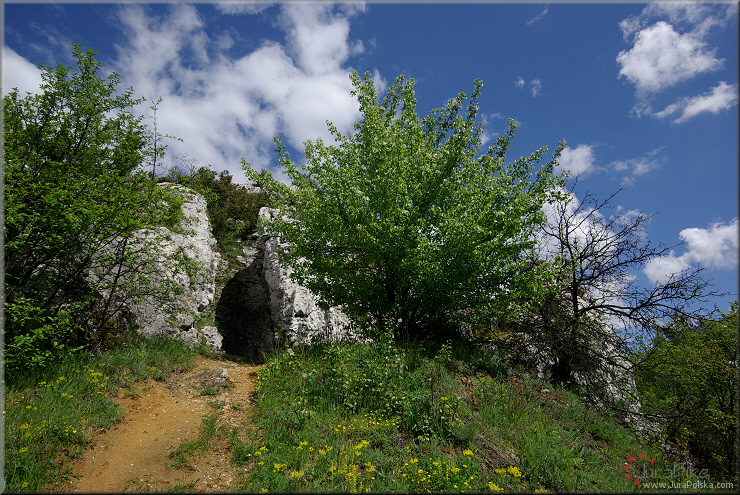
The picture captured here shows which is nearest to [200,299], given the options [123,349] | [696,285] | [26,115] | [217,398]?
[123,349]

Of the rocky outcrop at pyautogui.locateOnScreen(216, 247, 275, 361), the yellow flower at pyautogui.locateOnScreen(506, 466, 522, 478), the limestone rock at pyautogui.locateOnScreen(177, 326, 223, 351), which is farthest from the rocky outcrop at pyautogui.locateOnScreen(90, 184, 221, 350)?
the yellow flower at pyautogui.locateOnScreen(506, 466, 522, 478)

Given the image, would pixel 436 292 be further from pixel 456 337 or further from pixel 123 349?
pixel 123 349

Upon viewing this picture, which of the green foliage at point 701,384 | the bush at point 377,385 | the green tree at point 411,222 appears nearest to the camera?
the bush at point 377,385

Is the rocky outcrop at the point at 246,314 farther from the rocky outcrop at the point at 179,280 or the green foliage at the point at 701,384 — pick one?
the green foliage at the point at 701,384

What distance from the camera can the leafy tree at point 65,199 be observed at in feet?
20.7

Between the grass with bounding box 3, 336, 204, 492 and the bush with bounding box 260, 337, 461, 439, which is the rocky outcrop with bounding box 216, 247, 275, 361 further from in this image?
the bush with bounding box 260, 337, 461, 439

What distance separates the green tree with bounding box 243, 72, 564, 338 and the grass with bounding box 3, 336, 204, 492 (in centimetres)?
456

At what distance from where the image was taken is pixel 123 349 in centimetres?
839

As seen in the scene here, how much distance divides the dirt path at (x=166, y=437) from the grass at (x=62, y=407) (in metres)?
0.26

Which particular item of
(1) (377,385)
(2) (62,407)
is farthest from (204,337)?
(1) (377,385)

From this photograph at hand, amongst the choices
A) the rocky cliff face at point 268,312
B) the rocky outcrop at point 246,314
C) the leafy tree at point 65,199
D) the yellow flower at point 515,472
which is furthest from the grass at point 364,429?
the rocky outcrop at point 246,314

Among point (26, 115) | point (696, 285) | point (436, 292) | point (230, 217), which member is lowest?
point (436, 292)

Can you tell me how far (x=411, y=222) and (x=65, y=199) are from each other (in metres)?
7.15

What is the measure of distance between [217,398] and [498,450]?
554cm
